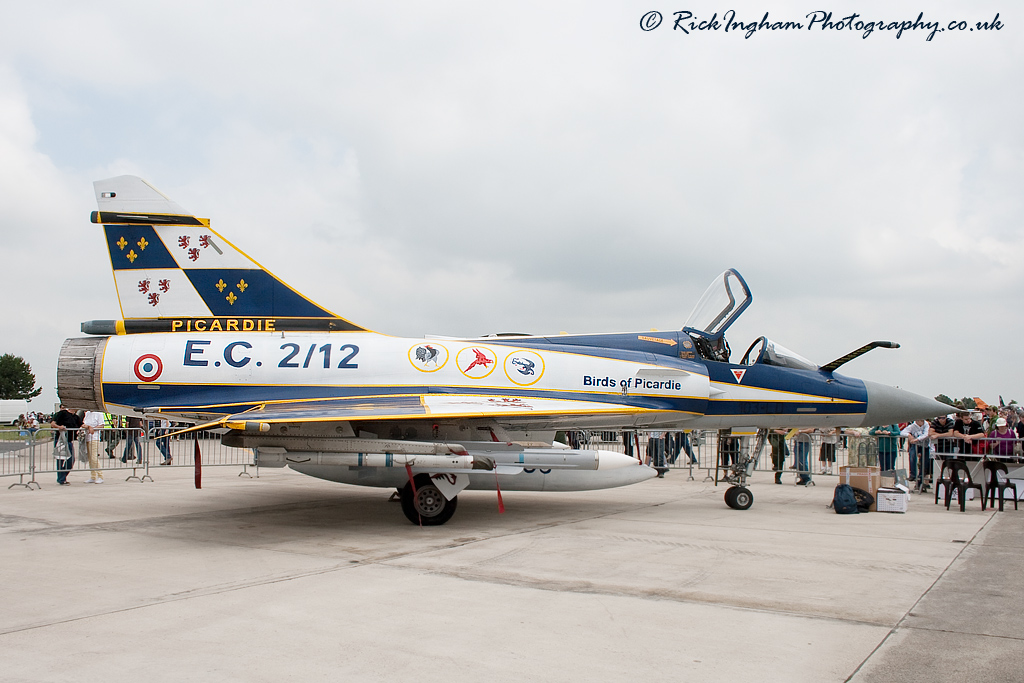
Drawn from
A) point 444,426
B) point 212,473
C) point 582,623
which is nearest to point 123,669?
point 582,623

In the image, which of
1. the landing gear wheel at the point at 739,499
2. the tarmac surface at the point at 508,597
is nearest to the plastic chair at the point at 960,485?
the tarmac surface at the point at 508,597

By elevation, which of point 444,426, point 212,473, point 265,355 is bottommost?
point 212,473

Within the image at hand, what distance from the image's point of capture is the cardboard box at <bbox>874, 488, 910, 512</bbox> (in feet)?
31.6

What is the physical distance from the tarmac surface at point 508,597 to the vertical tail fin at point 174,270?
8.50 feet

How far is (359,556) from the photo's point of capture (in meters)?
6.36

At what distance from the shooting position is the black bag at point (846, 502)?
31.4ft

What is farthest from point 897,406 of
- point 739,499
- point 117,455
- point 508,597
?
point 117,455

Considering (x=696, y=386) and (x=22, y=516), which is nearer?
(x=22, y=516)

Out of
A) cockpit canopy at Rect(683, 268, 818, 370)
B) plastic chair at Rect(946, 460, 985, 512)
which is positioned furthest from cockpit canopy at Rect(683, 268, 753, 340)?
plastic chair at Rect(946, 460, 985, 512)

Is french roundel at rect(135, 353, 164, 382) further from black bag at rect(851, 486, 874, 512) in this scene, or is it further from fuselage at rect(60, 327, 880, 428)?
black bag at rect(851, 486, 874, 512)

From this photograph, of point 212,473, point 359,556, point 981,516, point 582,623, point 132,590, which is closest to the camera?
point 582,623

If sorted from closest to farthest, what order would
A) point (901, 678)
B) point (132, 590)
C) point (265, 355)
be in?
1. point (901, 678)
2. point (132, 590)
3. point (265, 355)

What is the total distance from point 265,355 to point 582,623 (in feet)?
18.5

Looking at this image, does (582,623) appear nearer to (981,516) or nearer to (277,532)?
(277,532)
